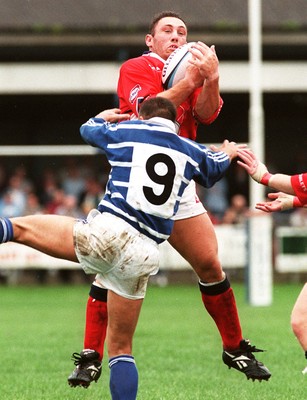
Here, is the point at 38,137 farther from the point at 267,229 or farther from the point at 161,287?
the point at 267,229

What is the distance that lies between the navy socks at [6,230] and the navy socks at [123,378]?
0.84 metres

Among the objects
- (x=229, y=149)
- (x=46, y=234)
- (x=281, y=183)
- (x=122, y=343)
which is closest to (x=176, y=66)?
(x=229, y=149)

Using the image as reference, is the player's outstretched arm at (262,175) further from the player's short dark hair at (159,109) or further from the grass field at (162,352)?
the grass field at (162,352)

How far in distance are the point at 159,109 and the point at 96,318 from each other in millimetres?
1595

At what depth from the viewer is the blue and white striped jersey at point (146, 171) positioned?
562 centimetres

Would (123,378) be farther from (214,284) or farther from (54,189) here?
(54,189)

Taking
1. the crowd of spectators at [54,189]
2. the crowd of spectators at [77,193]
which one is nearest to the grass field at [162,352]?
the crowd of spectators at [54,189]

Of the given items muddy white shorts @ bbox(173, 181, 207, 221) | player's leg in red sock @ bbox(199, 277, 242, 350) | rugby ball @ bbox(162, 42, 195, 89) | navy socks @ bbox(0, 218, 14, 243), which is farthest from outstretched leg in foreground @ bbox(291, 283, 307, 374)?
navy socks @ bbox(0, 218, 14, 243)

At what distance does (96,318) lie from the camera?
267 inches

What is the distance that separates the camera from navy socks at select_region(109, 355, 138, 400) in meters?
5.75

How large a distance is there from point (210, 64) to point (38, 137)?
15.5m

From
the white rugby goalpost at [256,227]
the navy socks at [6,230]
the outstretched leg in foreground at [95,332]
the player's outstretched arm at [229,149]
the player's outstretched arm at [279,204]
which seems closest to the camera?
the navy socks at [6,230]

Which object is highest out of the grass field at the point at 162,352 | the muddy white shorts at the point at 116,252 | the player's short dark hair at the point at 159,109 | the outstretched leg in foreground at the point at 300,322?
the player's short dark hair at the point at 159,109

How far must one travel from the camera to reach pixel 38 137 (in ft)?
71.1
